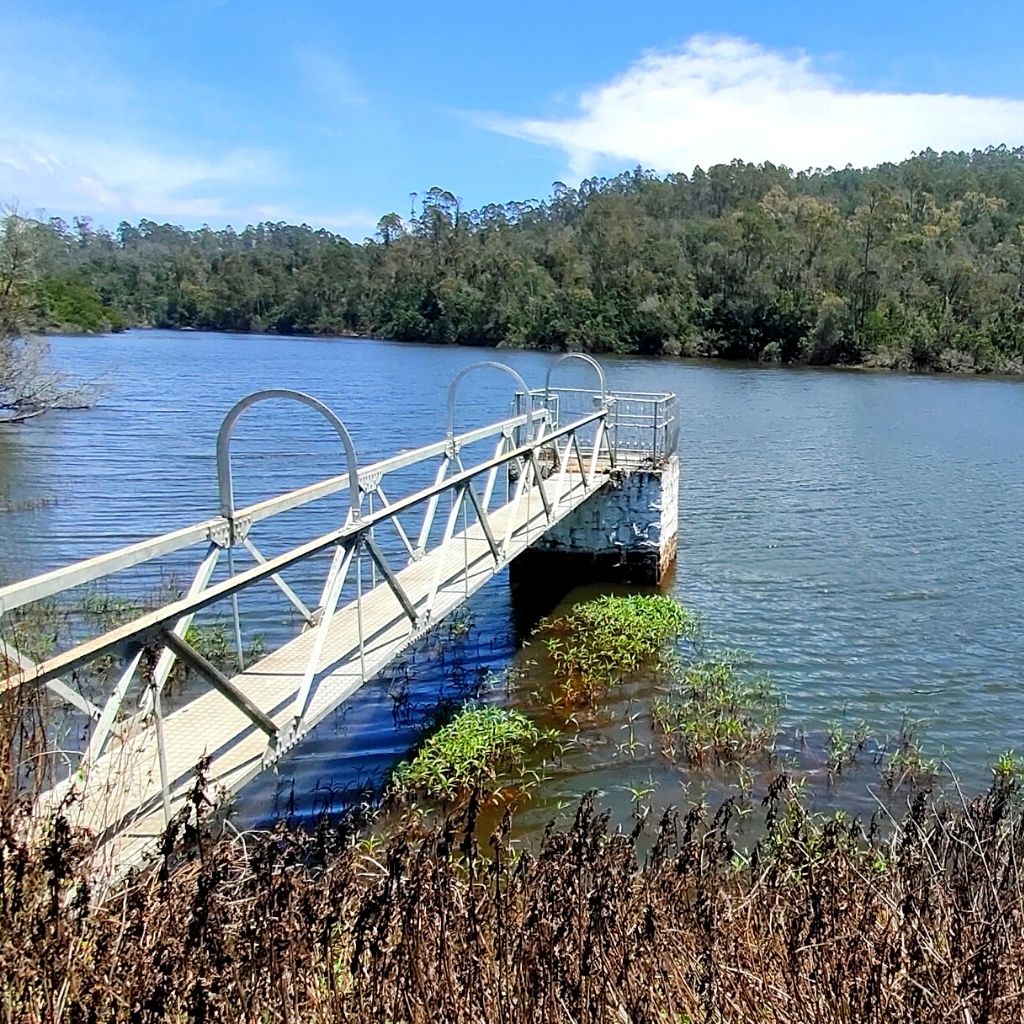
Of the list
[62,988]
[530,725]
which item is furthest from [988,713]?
[62,988]

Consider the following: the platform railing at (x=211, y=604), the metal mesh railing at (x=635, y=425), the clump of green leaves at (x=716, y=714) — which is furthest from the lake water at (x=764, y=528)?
the metal mesh railing at (x=635, y=425)

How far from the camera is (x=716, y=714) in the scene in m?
11.2

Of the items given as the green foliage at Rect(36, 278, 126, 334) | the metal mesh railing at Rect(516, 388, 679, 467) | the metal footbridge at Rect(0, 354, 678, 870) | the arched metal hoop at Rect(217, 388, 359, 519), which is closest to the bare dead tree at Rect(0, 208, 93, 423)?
the metal mesh railing at Rect(516, 388, 679, 467)

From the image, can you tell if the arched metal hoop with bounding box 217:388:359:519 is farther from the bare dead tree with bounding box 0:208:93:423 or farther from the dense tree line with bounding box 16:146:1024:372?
the dense tree line with bounding box 16:146:1024:372

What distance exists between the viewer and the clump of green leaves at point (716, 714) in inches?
409

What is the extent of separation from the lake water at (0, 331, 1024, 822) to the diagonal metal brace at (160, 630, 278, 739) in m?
0.54

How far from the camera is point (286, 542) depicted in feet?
61.0

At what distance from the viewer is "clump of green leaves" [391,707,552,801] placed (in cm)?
940

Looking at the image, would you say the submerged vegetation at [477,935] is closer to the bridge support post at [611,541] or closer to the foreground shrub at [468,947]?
the foreground shrub at [468,947]

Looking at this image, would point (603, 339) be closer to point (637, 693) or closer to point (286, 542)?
point (286, 542)

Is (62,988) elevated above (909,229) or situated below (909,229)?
below

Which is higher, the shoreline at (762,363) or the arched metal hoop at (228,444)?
the shoreline at (762,363)

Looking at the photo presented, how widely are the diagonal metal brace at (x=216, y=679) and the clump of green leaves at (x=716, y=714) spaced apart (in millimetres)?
5421

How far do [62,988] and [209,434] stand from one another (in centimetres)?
3426
